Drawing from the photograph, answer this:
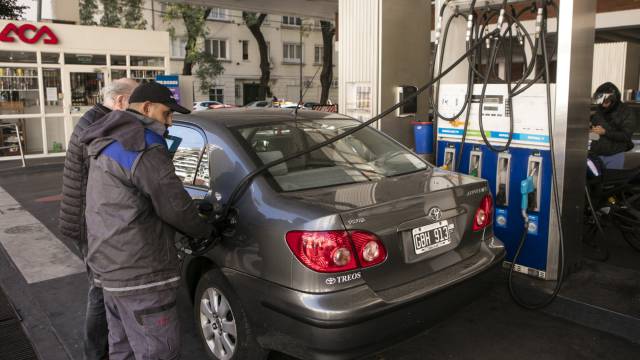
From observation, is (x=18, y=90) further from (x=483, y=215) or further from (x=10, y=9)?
A: (x=10, y=9)

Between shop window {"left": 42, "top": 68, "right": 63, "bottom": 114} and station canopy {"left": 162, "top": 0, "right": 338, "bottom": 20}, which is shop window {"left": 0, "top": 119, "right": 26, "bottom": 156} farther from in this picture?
station canopy {"left": 162, "top": 0, "right": 338, "bottom": 20}

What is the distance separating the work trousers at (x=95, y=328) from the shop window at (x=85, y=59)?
12395 millimetres

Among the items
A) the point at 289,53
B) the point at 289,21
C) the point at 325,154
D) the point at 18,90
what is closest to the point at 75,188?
the point at 325,154

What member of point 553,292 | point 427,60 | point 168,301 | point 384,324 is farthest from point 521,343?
point 427,60

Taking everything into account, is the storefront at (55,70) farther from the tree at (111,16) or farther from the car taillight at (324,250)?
the tree at (111,16)

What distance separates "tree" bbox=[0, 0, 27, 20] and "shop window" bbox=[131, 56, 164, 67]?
12.6m

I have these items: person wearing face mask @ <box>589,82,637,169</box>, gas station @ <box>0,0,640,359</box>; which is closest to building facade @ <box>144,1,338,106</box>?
person wearing face mask @ <box>589,82,637,169</box>

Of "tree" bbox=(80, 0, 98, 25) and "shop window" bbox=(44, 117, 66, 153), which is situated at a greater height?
"tree" bbox=(80, 0, 98, 25)

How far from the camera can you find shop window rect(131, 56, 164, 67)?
15.0 m

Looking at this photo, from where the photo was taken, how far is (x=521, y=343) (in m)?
3.78

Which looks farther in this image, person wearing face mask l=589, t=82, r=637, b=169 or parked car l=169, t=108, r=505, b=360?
person wearing face mask l=589, t=82, r=637, b=169

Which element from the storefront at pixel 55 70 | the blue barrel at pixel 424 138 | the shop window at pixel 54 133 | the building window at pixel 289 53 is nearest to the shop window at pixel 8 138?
the storefront at pixel 55 70

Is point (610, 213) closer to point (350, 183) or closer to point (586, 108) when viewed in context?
point (586, 108)

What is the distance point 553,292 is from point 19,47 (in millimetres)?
13353
